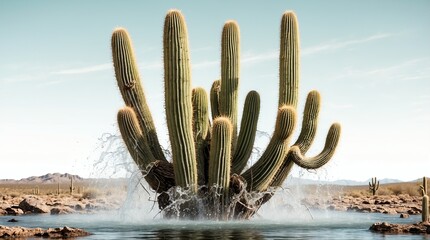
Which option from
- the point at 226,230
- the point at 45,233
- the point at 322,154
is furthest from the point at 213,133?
the point at 45,233

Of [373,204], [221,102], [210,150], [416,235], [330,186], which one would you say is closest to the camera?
[416,235]

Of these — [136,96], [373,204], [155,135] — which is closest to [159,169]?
[155,135]

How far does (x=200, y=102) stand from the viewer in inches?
741

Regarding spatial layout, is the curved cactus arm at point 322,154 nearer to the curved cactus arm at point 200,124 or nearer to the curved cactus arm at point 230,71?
the curved cactus arm at point 230,71

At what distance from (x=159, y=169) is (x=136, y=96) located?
215 centimetres

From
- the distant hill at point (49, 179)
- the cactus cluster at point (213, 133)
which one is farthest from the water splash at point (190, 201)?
the distant hill at point (49, 179)

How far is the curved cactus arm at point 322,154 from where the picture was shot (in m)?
18.7

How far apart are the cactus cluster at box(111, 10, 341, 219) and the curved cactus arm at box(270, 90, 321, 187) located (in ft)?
0.09

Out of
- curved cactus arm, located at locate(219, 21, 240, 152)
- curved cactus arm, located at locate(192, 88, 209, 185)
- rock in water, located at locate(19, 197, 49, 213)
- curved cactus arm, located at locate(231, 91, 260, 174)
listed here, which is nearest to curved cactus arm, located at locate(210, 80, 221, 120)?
curved cactus arm, located at locate(192, 88, 209, 185)

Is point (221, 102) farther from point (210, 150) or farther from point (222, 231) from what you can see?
point (222, 231)

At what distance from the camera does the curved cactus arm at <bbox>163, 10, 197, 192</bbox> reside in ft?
55.8

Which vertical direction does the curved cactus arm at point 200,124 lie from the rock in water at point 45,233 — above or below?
above

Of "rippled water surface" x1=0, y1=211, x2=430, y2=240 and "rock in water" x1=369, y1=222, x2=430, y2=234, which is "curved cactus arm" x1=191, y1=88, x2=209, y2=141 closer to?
"rippled water surface" x1=0, y1=211, x2=430, y2=240

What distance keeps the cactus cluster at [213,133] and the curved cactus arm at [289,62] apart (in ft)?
0.09
